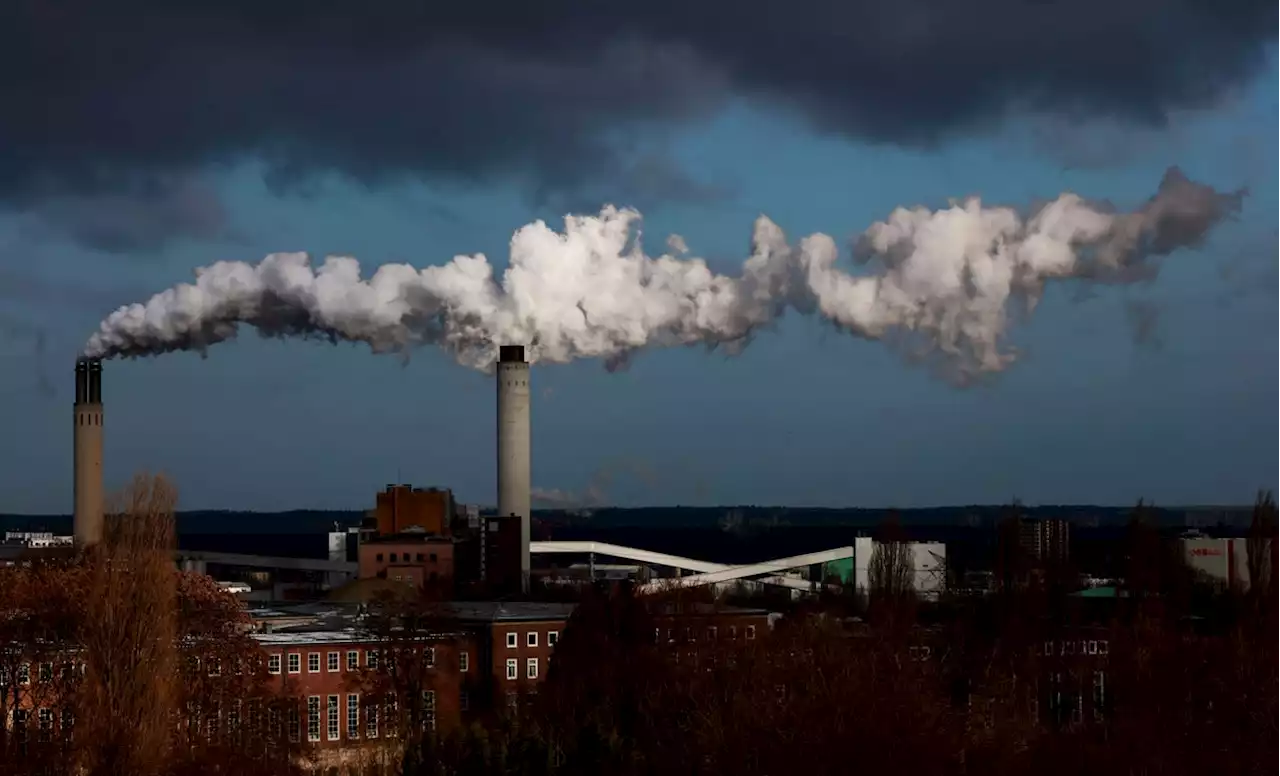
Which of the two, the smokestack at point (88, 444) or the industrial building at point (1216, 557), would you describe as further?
the smokestack at point (88, 444)

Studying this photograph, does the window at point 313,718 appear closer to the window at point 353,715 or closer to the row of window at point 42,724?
the window at point 353,715

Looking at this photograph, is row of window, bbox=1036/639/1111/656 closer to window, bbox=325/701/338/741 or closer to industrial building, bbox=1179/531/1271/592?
window, bbox=325/701/338/741

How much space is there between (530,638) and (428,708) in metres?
9.97

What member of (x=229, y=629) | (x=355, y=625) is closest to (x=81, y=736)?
(x=229, y=629)

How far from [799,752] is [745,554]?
16030cm

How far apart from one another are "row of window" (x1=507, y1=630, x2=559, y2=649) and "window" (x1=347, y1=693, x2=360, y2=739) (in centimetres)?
814

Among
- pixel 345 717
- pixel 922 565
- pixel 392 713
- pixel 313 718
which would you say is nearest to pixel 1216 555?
pixel 922 565

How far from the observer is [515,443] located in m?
97.1

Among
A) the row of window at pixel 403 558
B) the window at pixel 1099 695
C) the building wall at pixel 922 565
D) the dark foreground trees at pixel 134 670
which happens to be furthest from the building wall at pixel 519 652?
the row of window at pixel 403 558

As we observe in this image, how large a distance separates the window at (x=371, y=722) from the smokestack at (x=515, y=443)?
37.8 m

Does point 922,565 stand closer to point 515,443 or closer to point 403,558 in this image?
point 515,443

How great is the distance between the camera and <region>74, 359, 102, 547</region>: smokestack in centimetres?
9625

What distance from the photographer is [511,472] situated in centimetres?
9750

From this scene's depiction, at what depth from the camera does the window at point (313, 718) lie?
57.5m
